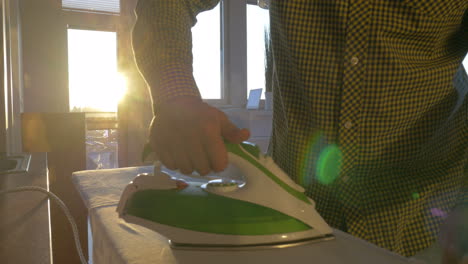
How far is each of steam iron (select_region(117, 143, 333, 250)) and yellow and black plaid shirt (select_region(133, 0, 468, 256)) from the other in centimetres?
22

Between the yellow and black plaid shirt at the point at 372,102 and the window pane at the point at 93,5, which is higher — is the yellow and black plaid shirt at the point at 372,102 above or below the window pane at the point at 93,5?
below

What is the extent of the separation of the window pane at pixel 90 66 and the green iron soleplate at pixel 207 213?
4.31 metres

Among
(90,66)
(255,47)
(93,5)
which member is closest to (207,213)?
(255,47)

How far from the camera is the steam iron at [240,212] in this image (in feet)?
1.68

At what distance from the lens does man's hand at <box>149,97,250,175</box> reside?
0.49 meters

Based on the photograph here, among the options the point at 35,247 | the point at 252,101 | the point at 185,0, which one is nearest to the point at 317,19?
the point at 185,0

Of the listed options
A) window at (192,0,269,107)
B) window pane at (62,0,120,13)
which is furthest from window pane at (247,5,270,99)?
window pane at (62,0,120,13)

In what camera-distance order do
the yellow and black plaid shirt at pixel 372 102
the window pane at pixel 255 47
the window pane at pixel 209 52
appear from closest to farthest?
the yellow and black plaid shirt at pixel 372 102 → the window pane at pixel 209 52 → the window pane at pixel 255 47

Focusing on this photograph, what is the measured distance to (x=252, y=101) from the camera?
12.6 feet

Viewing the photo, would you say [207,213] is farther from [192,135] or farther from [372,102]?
[372,102]

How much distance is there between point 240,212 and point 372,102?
36 centimetres

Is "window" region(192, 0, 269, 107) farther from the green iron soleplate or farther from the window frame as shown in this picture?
the green iron soleplate

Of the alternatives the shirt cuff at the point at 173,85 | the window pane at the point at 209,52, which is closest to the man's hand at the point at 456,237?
the shirt cuff at the point at 173,85

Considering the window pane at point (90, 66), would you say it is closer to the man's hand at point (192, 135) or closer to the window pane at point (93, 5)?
the window pane at point (93, 5)
